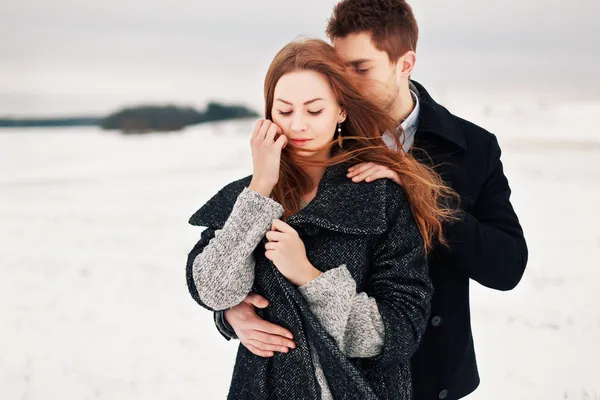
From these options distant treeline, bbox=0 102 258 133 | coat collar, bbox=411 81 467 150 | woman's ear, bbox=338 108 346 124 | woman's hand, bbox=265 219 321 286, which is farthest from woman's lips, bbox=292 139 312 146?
distant treeline, bbox=0 102 258 133

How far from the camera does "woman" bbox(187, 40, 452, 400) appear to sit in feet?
4.53

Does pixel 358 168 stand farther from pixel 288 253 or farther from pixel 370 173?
pixel 288 253

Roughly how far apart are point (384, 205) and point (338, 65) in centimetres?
34

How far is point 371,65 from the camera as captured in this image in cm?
174

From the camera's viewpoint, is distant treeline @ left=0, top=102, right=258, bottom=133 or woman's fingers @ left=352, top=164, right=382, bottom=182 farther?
distant treeline @ left=0, top=102, right=258, bottom=133

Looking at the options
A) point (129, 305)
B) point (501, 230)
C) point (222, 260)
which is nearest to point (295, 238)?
point (222, 260)

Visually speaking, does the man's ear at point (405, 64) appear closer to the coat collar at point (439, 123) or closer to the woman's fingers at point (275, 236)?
the coat collar at point (439, 123)

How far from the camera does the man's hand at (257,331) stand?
1.45m

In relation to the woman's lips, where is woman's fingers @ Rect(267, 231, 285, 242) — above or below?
below

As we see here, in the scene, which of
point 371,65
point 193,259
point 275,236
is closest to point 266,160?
point 275,236

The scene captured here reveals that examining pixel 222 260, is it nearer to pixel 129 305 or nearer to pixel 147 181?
pixel 129 305

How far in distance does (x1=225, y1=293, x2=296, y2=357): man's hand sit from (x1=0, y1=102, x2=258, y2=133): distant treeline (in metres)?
4.48

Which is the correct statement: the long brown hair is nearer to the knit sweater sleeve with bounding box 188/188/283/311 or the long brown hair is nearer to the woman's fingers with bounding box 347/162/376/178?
the woman's fingers with bounding box 347/162/376/178

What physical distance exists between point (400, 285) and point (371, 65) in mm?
607
